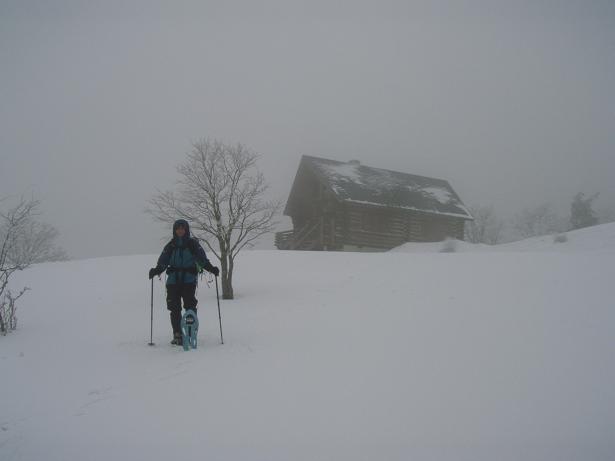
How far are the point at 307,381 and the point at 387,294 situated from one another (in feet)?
16.2

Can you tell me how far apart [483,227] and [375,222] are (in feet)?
97.8

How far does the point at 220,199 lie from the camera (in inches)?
Result: 428

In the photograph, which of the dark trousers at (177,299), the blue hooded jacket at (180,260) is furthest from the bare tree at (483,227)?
the dark trousers at (177,299)

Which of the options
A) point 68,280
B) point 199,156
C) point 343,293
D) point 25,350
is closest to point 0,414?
point 25,350

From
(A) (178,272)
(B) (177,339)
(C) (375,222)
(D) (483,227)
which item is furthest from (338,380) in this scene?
(D) (483,227)

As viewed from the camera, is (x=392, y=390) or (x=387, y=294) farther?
(x=387, y=294)

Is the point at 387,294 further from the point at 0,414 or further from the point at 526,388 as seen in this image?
the point at 0,414

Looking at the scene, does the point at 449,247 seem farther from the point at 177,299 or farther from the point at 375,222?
the point at 177,299

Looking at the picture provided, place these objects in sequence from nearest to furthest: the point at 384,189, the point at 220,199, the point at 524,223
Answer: the point at 220,199 → the point at 384,189 → the point at 524,223

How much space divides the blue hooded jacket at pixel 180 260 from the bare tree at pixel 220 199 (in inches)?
165

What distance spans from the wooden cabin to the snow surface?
15.3 metres

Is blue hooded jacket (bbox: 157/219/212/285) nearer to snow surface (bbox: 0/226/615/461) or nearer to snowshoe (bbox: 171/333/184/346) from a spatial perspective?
snowshoe (bbox: 171/333/184/346)

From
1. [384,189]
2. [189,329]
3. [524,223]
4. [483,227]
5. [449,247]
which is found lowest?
[189,329]

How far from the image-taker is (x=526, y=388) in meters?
3.57
